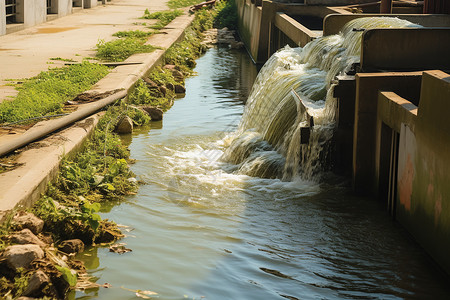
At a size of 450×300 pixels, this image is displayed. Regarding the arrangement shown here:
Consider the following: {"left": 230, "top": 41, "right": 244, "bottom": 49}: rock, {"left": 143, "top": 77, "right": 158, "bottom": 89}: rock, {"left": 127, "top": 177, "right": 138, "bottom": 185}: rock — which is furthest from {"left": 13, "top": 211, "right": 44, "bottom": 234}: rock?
{"left": 230, "top": 41, "right": 244, "bottom": 49}: rock

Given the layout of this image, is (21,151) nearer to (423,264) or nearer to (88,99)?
(88,99)

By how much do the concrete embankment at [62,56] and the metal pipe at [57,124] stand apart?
Result: 0.07m

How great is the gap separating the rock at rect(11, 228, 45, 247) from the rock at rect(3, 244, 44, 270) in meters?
0.18

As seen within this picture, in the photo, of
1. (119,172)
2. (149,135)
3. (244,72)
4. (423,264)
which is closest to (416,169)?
(423,264)

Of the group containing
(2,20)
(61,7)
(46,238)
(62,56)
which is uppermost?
(61,7)

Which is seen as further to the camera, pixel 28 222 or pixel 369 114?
pixel 369 114

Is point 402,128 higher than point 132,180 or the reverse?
higher

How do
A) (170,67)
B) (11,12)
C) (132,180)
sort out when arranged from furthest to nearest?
(11,12) → (170,67) → (132,180)

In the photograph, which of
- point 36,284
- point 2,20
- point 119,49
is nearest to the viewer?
point 36,284

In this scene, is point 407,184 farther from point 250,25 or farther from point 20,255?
point 250,25

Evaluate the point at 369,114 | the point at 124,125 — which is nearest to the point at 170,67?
the point at 124,125

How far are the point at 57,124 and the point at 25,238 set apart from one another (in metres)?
3.16

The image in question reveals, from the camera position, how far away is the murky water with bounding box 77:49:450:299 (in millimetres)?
5344

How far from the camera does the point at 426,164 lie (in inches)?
237
